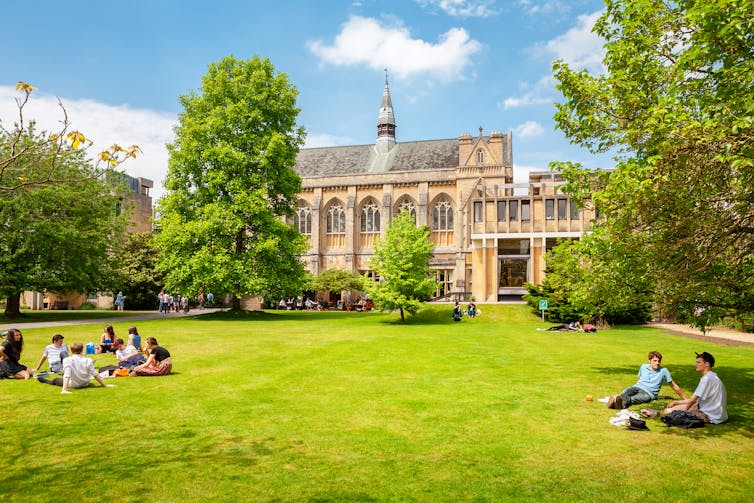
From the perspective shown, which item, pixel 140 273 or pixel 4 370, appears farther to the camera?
pixel 140 273

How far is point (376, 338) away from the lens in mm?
23688

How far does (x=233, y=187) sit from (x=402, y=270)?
1192cm

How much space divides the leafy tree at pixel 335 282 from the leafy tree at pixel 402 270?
1989 cm

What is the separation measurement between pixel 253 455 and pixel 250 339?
1551 centimetres

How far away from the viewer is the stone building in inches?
2313

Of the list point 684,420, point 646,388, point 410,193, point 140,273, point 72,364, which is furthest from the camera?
→ point 410,193

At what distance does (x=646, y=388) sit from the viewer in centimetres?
1124

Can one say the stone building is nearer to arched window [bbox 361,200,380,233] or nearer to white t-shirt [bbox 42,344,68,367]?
arched window [bbox 361,200,380,233]

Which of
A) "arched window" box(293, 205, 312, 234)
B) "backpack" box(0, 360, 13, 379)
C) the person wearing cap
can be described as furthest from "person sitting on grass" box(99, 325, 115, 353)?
"arched window" box(293, 205, 312, 234)

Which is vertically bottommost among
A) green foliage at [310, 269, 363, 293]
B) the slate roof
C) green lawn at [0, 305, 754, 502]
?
green lawn at [0, 305, 754, 502]

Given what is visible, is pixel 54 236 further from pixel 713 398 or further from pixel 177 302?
pixel 713 398

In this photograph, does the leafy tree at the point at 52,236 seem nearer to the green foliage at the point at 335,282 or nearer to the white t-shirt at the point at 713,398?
the green foliage at the point at 335,282

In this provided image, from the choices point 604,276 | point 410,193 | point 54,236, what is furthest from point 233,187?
point 410,193

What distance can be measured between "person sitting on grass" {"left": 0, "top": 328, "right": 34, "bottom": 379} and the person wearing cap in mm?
13937
